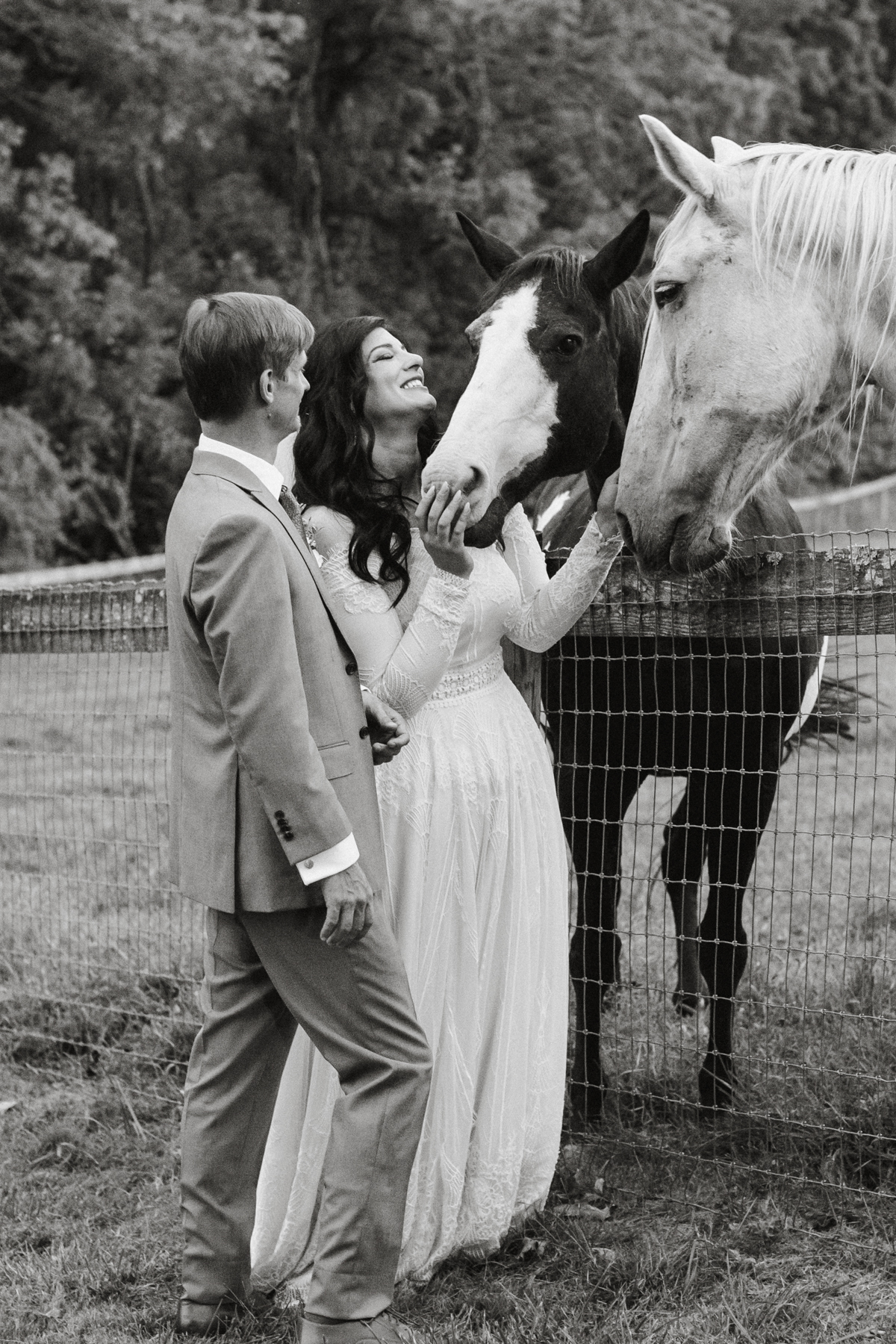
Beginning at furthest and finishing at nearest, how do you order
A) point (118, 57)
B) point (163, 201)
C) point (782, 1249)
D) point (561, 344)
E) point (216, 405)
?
point (163, 201) → point (118, 57) → point (561, 344) → point (782, 1249) → point (216, 405)

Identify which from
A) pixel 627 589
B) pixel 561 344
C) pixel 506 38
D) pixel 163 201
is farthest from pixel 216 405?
pixel 506 38

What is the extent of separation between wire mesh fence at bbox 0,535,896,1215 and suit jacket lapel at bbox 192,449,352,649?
92 centimetres

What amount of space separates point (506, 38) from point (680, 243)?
54.5 ft

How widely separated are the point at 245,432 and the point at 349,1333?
1559 mm

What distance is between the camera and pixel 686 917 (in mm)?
4254

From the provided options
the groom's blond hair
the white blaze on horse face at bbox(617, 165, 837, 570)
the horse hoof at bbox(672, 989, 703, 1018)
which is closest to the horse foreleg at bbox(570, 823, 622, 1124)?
the horse hoof at bbox(672, 989, 703, 1018)

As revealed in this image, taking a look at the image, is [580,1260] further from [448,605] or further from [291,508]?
[291,508]

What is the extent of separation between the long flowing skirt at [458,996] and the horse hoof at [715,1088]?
641 millimetres

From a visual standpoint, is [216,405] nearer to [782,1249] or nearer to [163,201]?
[782,1249]

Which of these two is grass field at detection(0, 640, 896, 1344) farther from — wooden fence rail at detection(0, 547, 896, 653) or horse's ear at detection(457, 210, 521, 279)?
horse's ear at detection(457, 210, 521, 279)

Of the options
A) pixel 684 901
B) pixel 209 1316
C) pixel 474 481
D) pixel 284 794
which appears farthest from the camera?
pixel 684 901

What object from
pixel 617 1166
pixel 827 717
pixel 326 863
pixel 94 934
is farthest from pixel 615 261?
pixel 94 934

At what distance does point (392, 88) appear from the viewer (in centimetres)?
1775

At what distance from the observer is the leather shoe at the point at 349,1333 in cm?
221
